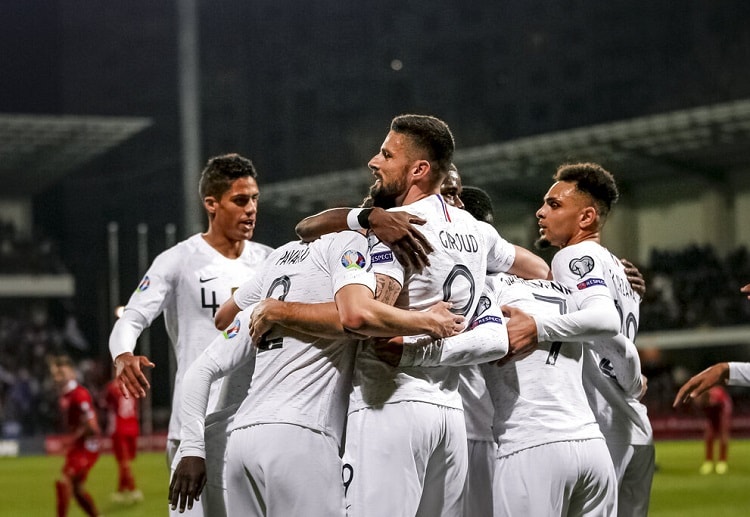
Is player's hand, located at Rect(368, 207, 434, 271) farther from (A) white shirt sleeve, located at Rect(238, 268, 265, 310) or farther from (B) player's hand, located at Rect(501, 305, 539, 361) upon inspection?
(A) white shirt sleeve, located at Rect(238, 268, 265, 310)

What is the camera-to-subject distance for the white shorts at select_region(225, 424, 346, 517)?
3.38 meters

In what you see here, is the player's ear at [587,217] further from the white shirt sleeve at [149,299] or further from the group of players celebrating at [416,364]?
the white shirt sleeve at [149,299]

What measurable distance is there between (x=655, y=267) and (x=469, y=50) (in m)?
10.7

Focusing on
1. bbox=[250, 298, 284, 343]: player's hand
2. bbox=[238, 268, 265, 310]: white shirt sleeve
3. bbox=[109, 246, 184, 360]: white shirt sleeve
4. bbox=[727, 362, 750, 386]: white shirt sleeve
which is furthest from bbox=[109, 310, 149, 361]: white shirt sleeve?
bbox=[727, 362, 750, 386]: white shirt sleeve

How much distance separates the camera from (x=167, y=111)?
44219 mm

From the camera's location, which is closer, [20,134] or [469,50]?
[20,134]

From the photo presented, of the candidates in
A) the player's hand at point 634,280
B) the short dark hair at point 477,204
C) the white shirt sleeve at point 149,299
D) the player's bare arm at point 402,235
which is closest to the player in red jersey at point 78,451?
the white shirt sleeve at point 149,299

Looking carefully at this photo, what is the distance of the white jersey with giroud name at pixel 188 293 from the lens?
16.9ft

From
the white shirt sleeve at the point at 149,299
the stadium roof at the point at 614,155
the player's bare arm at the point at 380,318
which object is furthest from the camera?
the stadium roof at the point at 614,155

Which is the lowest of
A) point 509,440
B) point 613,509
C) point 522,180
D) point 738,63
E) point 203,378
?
point 613,509

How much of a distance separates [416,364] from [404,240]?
0.40m

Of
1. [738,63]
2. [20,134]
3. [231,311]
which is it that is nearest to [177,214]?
[20,134]

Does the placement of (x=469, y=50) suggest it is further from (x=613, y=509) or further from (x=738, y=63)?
(x=613, y=509)

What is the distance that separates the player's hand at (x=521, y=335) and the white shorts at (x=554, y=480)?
341 mm
